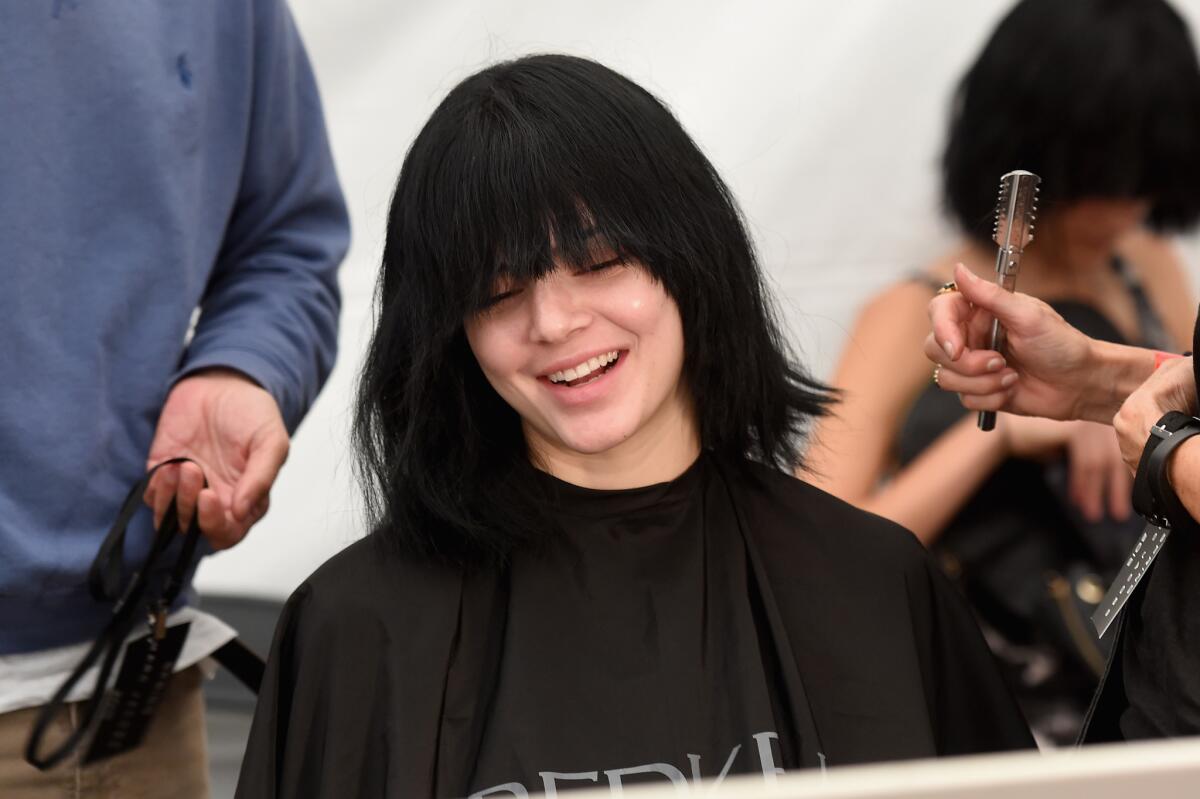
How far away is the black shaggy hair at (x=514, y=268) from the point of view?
4.23 feet

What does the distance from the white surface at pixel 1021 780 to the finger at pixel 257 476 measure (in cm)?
85

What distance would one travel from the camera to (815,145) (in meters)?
2.63

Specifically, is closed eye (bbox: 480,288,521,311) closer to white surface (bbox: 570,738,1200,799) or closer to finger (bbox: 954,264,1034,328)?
finger (bbox: 954,264,1034,328)

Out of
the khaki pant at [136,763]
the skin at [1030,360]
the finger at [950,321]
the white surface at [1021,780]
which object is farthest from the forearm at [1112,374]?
the khaki pant at [136,763]

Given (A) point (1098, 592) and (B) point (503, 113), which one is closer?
(B) point (503, 113)

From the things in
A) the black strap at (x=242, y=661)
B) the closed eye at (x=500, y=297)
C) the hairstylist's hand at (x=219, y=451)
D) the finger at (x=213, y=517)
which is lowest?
the black strap at (x=242, y=661)

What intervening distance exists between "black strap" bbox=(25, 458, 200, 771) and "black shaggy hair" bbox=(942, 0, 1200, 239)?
4.32 feet

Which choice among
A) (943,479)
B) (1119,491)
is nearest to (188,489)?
(943,479)

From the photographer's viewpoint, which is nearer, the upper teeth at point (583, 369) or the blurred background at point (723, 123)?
the upper teeth at point (583, 369)

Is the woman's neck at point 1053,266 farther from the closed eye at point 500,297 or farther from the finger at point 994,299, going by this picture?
the closed eye at point 500,297

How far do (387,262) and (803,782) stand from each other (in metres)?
0.87

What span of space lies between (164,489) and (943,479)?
3.77ft

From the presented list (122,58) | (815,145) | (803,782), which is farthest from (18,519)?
(815,145)

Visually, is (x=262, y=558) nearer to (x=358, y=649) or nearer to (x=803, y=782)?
(x=358, y=649)
